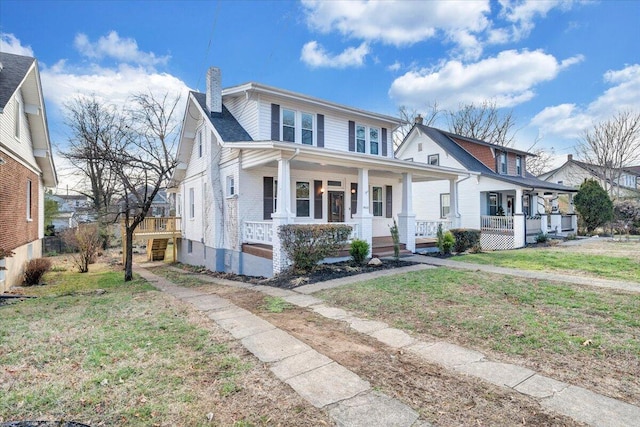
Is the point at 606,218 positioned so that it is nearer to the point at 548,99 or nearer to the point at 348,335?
the point at 548,99

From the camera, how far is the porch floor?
1072 centimetres

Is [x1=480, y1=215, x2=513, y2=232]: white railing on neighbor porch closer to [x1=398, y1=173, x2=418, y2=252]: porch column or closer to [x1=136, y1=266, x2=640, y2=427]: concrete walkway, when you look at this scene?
[x1=398, y1=173, x2=418, y2=252]: porch column

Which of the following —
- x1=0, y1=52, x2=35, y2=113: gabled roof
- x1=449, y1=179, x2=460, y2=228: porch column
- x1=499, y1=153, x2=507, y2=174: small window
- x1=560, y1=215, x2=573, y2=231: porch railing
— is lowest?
x1=560, y1=215, x2=573, y2=231: porch railing

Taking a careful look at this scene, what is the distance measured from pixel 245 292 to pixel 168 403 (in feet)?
16.6

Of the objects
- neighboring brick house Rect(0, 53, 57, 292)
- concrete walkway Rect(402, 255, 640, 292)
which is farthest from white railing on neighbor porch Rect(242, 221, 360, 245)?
neighboring brick house Rect(0, 53, 57, 292)

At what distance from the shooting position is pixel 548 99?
26125 mm

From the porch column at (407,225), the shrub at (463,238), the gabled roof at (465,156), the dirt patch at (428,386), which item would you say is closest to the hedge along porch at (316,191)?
the porch column at (407,225)

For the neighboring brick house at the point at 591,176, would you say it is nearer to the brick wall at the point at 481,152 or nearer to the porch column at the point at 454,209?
the brick wall at the point at 481,152

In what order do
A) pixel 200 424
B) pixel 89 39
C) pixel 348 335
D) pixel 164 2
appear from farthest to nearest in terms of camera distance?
1. pixel 89 39
2. pixel 164 2
3. pixel 348 335
4. pixel 200 424

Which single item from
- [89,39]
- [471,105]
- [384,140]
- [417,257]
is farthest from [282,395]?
[471,105]

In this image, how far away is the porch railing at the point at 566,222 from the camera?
2200cm

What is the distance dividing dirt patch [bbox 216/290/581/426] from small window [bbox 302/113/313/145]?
9.91 meters

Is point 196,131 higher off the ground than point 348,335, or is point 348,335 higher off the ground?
point 196,131

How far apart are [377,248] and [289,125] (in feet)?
20.1
